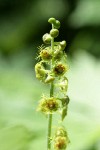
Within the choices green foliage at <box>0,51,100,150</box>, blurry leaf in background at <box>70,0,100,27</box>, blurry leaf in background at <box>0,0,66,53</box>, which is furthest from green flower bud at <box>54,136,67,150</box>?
blurry leaf in background at <box>0,0,66,53</box>

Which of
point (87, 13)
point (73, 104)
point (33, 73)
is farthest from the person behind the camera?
point (87, 13)

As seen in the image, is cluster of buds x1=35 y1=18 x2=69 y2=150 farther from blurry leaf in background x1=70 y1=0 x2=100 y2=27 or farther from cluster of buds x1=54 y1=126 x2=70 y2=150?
blurry leaf in background x1=70 y1=0 x2=100 y2=27

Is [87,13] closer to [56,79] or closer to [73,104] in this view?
[73,104]

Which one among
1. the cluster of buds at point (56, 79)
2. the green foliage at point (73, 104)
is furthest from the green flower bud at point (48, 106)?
the green foliage at point (73, 104)

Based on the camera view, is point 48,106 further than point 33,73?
No

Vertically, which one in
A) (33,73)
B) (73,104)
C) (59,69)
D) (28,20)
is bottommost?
(59,69)

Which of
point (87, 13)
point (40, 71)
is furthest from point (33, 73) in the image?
Answer: point (40, 71)

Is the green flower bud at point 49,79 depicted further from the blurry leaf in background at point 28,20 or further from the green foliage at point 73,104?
the blurry leaf in background at point 28,20

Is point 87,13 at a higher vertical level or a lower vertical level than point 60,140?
higher

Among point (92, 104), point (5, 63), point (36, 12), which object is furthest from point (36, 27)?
point (92, 104)
